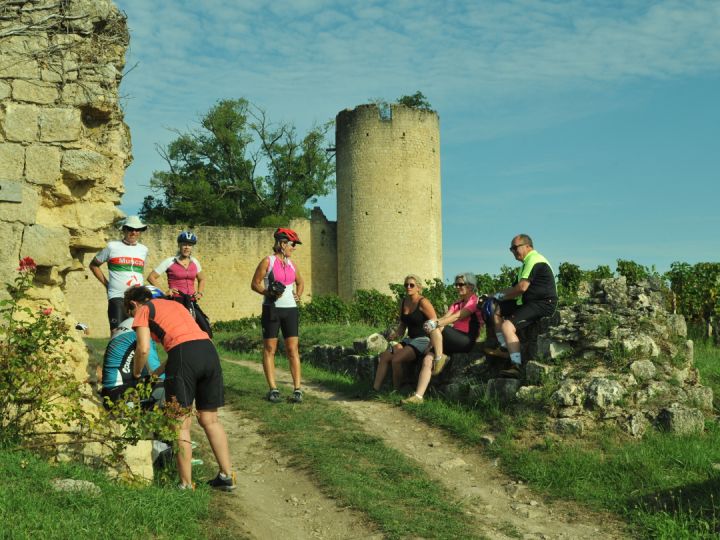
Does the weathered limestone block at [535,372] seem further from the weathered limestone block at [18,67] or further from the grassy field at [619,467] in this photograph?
the weathered limestone block at [18,67]

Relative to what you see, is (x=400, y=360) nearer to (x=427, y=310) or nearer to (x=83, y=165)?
(x=427, y=310)

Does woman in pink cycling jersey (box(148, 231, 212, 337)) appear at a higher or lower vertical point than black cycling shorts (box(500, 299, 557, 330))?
higher

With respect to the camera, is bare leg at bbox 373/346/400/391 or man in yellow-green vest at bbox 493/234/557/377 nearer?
man in yellow-green vest at bbox 493/234/557/377

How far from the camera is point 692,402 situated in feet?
23.7

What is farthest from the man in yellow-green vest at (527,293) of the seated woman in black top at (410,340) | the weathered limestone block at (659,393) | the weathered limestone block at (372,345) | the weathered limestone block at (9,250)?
the weathered limestone block at (9,250)

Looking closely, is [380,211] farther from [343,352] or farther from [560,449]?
[560,449]

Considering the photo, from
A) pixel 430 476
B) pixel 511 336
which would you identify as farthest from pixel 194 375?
pixel 511 336

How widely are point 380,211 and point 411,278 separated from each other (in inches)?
762

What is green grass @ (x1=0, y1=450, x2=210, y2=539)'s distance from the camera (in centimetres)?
392

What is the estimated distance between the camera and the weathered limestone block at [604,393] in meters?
6.92

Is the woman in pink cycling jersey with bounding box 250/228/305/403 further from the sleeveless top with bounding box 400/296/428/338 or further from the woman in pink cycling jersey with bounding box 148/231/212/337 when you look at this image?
the sleeveless top with bounding box 400/296/428/338

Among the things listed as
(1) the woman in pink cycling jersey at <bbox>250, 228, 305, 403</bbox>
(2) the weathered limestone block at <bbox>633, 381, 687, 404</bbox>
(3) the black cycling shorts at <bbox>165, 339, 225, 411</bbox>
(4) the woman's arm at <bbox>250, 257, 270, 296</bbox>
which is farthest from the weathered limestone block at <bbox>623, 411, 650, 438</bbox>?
(4) the woman's arm at <bbox>250, 257, 270, 296</bbox>

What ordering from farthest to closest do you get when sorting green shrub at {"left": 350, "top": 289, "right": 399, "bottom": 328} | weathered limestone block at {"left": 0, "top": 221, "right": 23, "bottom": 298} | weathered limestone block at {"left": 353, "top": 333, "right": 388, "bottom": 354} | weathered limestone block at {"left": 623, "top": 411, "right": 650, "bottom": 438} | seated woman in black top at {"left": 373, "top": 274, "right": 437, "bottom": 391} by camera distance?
green shrub at {"left": 350, "top": 289, "right": 399, "bottom": 328} < weathered limestone block at {"left": 353, "top": 333, "right": 388, "bottom": 354} < seated woman in black top at {"left": 373, "top": 274, "right": 437, "bottom": 391} < weathered limestone block at {"left": 623, "top": 411, "right": 650, "bottom": 438} < weathered limestone block at {"left": 0, "top": 221, "right": 23, "bottom": 298}

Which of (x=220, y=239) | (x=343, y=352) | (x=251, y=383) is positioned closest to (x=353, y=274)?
(x=220, y=239)
